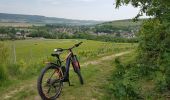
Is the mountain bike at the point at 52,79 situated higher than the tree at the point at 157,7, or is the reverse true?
the tree at the point at 157,7

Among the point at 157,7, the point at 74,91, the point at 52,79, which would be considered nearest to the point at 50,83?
the point at 52,79

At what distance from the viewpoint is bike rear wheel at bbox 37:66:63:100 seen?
6993 millimetres

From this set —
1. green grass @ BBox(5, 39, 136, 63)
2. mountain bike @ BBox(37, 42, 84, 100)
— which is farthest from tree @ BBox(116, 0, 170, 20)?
mountain bike @ BBox(37, 42, 84, 100)

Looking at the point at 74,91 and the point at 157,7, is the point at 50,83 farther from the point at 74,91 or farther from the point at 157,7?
the point at 157,7

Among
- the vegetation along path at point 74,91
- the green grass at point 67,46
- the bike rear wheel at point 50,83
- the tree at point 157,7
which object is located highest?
the tree at point 157,7

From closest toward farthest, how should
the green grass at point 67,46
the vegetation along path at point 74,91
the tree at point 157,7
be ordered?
the vegetation along path at point 74,91 < the tree at point 157,7 < the green grass at point 67,46

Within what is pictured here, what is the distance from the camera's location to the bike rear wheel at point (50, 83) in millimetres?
6993

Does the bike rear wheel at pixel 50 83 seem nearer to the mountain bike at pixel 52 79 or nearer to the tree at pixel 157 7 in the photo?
the mountain bike at pixel 52 79

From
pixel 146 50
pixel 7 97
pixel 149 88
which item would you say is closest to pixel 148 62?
pixel 146 50

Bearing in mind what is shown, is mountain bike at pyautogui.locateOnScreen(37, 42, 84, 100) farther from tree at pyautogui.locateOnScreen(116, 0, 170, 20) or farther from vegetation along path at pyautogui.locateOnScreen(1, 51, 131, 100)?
tree at pyautogui.locateOnScreen(116, 0, 170, 20)

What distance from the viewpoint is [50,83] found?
23.9ft

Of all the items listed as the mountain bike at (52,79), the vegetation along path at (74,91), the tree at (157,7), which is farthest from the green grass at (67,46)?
the mountain bike at (52,79)

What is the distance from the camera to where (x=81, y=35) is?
220 feet

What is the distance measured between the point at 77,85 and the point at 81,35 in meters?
58.5
